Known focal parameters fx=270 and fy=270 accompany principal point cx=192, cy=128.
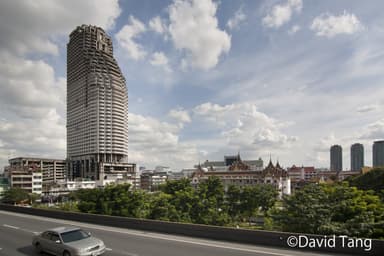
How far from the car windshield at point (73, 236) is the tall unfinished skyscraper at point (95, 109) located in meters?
136

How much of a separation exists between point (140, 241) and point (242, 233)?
6.03m

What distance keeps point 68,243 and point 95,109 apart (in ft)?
493

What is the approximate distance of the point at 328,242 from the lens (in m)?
12.8

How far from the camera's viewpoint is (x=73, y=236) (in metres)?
12.8

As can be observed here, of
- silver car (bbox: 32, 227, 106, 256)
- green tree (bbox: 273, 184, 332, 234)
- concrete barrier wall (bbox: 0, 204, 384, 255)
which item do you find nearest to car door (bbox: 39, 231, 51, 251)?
silver car (bbox: 32, 227, 106, 256)

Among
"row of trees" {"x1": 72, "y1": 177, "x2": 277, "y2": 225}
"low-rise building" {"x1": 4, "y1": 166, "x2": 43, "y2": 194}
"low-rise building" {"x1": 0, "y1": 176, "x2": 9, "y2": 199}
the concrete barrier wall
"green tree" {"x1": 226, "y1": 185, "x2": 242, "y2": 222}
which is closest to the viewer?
the concrete barrier wall

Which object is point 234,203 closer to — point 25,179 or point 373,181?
point 373,181

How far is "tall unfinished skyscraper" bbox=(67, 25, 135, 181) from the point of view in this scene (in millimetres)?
152250

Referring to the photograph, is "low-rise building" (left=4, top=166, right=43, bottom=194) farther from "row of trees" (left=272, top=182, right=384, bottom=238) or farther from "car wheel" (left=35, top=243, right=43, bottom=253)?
"row of trees" (left=272, top=182, right=384, bottom=238)

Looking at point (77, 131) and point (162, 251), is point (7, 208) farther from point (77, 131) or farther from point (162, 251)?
point (77, 131)

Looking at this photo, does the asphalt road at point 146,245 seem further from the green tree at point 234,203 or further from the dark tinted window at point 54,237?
the green tree at point 234,203

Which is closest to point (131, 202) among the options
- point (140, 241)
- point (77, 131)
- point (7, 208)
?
point (7, 208)

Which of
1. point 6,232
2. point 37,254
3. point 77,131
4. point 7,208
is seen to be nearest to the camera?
point 37,254

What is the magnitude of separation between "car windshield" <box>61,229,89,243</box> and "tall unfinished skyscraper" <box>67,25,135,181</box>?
446ft
